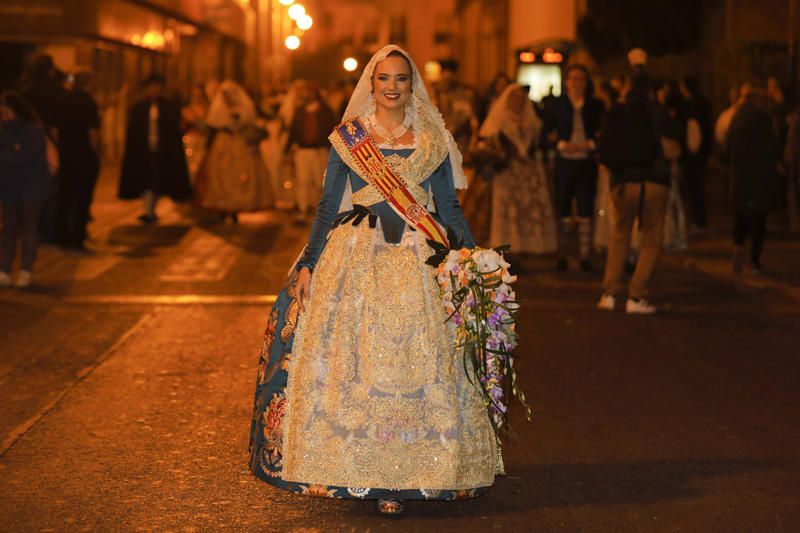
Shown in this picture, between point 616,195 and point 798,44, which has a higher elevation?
point 798,44

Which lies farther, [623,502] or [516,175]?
[516,175]

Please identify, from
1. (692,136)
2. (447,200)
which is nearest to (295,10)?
(692,136)

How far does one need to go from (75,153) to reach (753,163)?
7.22m

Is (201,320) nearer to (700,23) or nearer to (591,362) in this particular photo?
(591,362)

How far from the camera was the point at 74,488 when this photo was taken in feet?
21.7

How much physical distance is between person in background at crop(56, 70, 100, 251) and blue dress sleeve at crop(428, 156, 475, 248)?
10748 mm

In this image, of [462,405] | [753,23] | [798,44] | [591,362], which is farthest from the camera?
[753,23]

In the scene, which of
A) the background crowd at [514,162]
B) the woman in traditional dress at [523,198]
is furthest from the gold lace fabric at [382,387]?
the woman in traditional dress at [523,198]

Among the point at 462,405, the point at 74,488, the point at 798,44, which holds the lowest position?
the point at 74,488

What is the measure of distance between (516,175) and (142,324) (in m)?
5.08

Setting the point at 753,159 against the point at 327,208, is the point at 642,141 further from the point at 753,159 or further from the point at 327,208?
the point at 327,208

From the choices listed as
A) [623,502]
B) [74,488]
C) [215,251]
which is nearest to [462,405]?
[623,502]

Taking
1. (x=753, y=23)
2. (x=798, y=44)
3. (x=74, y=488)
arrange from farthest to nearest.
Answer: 1. (x=753, y=23)
2. (x=798, y=44)
3. (x=74, y=488)

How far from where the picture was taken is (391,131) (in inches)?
253
